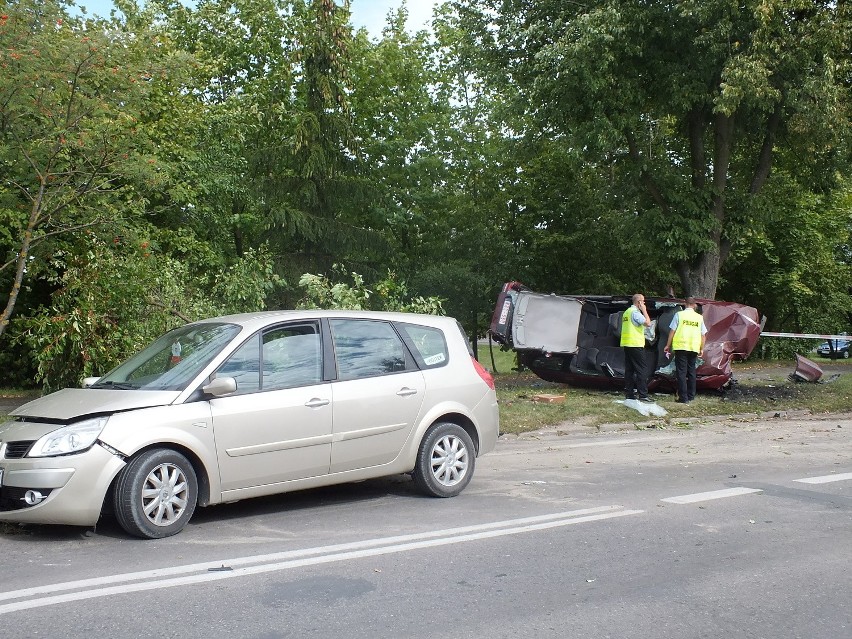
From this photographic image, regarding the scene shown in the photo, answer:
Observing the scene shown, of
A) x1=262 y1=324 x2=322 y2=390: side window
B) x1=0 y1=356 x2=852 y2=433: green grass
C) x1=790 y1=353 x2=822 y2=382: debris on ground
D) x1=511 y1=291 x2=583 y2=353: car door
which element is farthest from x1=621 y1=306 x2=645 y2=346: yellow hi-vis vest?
x1=262 y1=324 x2=322 y2=390: side window

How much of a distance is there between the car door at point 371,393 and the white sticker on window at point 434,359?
14cm

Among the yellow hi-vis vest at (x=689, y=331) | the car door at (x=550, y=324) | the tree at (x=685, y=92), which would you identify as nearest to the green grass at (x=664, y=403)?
the car door at (x=550, y=324)

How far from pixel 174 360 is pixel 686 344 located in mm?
9624

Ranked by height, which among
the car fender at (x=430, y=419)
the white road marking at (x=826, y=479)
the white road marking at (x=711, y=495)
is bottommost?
the white road marking at (x=826, y=479)

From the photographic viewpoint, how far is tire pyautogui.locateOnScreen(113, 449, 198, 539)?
6.05 meters

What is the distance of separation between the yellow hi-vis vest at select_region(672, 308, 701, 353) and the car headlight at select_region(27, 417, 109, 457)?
Answer: 1038 centimetres

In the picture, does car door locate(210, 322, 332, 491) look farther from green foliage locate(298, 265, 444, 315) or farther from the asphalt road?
green foliage locate(298, 265, 444, 315)

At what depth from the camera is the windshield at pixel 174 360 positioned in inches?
263

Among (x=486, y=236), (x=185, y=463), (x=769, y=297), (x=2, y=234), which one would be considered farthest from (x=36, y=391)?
(x=769, y=297)

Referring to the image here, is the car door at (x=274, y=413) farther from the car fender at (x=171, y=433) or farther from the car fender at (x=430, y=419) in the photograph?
the car fender at (x=430, y=419)

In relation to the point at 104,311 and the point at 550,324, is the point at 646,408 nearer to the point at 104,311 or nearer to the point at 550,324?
the point at 550,324

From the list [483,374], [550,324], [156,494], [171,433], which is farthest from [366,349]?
[550,324]

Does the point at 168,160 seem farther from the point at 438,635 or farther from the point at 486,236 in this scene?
the point at 438,635

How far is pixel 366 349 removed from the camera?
24.7 feet
